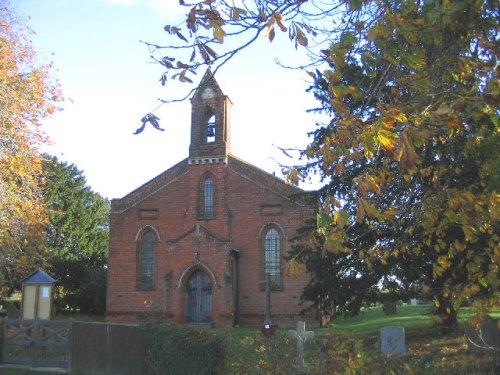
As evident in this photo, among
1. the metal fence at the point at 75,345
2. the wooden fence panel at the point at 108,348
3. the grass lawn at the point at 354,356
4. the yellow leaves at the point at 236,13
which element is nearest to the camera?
the yellow leaves at the point at 236,13

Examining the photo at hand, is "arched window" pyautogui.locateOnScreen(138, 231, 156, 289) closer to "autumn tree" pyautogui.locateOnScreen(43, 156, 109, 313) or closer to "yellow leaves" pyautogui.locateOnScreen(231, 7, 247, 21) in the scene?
"autumn tree" pyautogui.locateOnScreen(43, 156, 109, 313)

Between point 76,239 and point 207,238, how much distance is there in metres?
20.8

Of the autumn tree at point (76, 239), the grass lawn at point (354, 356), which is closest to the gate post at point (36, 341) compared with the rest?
the grass lawn at point (354, 356)

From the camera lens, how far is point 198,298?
27344 millimetres

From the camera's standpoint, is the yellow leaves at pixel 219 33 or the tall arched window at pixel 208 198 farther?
the tall arched window at pixel 208 198

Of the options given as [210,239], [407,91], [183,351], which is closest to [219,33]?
[407,91]

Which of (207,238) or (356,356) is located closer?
(356,356)

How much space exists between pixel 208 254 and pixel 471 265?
21020 millimetres

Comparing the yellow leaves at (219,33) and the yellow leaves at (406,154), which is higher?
the yellow leaves at (219,33)

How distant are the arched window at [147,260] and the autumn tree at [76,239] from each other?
16.4 feet

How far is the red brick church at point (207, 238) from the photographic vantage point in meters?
26.6

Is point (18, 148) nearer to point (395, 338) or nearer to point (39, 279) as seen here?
point (39, 279)

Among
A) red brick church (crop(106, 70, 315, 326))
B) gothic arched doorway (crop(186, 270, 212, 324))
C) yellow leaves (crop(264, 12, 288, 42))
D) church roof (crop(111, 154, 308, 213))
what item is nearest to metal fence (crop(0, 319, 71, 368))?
yellow leaves (crop(264, 12, 288, 42))

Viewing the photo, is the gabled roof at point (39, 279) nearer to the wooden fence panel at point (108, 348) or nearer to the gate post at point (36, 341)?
the gate post at point (36, 341)
